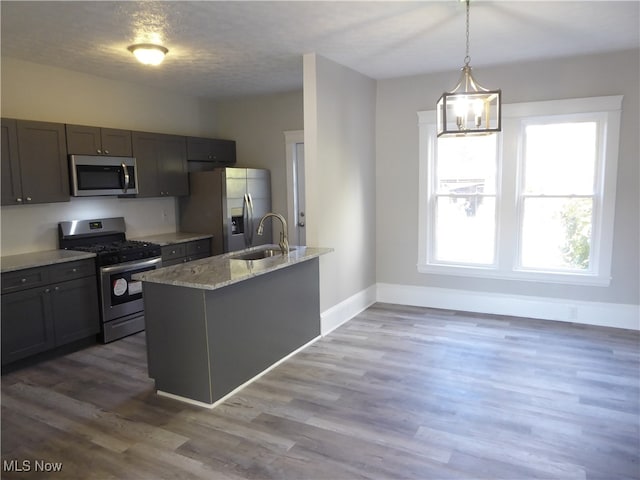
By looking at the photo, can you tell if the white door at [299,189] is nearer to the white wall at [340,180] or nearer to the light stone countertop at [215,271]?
the white wall at [340,180]

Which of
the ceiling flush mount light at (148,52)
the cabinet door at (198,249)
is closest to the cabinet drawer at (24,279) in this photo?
the cabinet door at (198,249)

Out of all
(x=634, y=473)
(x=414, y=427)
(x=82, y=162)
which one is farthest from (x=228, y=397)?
(x=82, y=162)

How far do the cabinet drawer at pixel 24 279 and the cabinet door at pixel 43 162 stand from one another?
2.23ft

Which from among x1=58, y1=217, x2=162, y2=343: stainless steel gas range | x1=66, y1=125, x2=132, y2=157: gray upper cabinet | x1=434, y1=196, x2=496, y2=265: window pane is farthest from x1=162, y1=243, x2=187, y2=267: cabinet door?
x1=434, y1=196, x2=496, y2=265: window pane

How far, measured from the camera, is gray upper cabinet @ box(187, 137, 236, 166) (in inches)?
224

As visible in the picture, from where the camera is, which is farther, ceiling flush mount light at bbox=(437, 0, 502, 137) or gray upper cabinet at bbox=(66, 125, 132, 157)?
gray upper cabinet at bbox=(66, 125, 132, 157)

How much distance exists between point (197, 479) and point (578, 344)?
11.4 ft

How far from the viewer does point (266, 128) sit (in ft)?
20.0

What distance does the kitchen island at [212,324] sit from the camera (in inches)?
120

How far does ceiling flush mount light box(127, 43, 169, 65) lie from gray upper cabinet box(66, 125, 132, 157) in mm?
1054

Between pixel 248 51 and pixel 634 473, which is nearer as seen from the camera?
pixel 634 473

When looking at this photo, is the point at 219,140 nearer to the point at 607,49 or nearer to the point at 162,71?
the point at 162,71

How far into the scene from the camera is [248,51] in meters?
4.02

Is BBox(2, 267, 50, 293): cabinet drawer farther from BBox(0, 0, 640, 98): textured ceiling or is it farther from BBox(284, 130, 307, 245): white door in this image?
BBox(284, 130, 307, 245): white door
